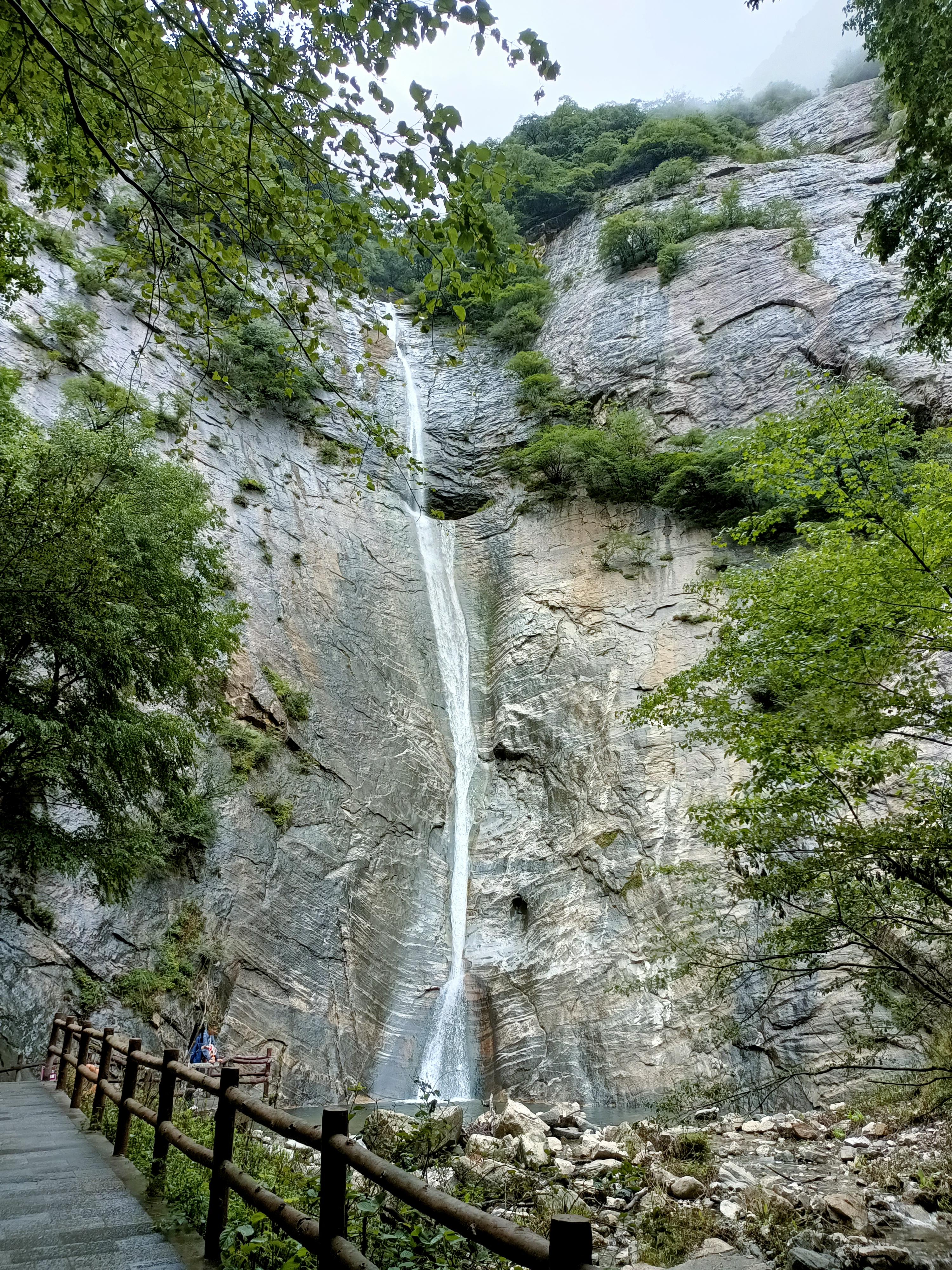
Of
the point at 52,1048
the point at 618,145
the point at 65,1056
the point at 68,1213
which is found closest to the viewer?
the point at 68,1213

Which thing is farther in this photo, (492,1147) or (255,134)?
(492,1147)

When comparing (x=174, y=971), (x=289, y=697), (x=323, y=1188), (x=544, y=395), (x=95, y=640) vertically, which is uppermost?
(x=544, y=395)

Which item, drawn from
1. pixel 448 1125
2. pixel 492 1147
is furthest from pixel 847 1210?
pixel 492 1147

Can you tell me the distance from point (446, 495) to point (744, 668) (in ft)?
63.0

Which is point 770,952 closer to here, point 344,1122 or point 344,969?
point 344,1122

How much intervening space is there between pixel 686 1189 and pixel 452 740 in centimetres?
1359

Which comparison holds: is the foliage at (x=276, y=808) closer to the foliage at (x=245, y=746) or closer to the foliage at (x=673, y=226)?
the foliage at (x=245, y=746)

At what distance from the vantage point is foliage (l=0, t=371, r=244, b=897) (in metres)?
7.92

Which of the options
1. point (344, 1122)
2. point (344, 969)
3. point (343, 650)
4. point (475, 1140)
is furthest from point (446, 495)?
point (344, 1122)

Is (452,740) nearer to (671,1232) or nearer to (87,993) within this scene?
(87,993)

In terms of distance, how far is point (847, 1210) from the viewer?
658cm

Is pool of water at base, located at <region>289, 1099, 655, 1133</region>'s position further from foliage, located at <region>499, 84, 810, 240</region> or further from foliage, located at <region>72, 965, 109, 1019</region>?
foliage, located at <region>499, 84, 810, 240</region>

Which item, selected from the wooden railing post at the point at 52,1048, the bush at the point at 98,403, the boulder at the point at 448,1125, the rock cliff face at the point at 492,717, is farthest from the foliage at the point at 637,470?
the wooden railing post at the point at 52,1048

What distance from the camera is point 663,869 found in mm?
9758
